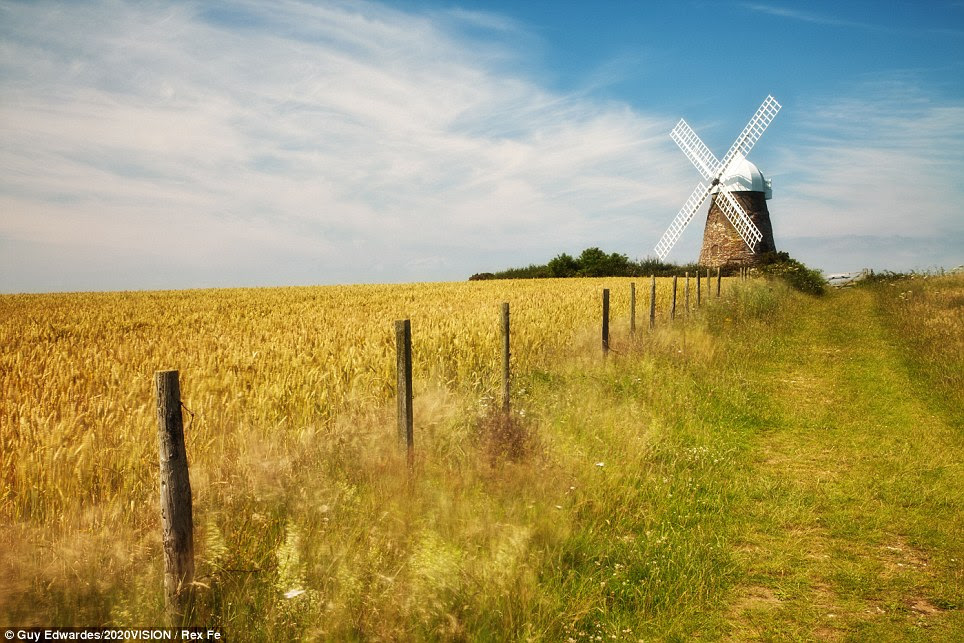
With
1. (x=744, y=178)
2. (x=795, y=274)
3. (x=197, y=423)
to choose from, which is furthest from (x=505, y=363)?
(x=744, y=178)

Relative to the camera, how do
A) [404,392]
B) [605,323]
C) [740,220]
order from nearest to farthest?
[404,392], [605,323], [740,220]

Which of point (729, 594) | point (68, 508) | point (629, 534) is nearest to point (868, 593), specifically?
point (729, 594)

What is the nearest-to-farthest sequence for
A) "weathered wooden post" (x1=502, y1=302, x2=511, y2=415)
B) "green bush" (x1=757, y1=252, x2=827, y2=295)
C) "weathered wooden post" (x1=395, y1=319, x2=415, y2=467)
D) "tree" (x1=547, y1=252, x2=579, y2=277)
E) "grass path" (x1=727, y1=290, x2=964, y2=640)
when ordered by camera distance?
1. "grass path" (x1=727, y1=290, x2=964, y2=640)
2. "weathered wooden post" (x1=395, y1=319, x2=415, y2=467)
3. "weathered wooden post" (x1=502, y1=302, x2=511, y2=415)
4. "green bush" (x1=757, y1=252, x2=827, y2=295)
5. "tree" (x1=547, y1=252, x2=579, y2=277)

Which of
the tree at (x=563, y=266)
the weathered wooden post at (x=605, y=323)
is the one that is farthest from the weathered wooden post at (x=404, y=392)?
the tree at (x=563, y=266)

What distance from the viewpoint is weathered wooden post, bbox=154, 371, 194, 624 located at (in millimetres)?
3043

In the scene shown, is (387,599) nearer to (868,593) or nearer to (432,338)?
(868,593)

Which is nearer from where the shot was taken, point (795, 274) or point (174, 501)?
Answer: point (174, 501)

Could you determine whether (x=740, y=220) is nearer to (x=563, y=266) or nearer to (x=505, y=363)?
(x=563, y=266)

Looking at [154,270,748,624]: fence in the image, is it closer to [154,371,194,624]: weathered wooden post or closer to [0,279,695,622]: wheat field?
[154,371,194,624]: weathered wooden post

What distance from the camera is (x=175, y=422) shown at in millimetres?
3086

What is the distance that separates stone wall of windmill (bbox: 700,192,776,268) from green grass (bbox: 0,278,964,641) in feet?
130

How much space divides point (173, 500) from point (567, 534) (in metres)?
2.76

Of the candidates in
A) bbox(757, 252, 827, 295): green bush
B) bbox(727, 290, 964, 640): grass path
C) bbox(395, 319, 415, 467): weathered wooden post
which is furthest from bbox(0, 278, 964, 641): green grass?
bbox(757, 252, 827, 295): green bush

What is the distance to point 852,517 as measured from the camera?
577cm
